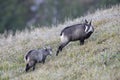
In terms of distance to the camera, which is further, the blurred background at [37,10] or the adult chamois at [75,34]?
the blurred background at [37,10]

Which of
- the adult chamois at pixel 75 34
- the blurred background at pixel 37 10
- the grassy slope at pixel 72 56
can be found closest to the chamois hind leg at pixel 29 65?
the grassy slope at pixel 72 56

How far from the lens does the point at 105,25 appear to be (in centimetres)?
1762

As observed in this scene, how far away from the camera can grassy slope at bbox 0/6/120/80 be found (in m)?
13.7

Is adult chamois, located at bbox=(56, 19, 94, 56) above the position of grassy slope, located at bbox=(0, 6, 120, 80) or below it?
above

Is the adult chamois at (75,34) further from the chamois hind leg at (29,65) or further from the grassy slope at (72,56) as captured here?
the chamois hind leg at (29,65)

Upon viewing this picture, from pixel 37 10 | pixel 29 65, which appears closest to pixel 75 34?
pixel 29 65

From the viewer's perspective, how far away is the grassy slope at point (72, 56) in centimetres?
1366

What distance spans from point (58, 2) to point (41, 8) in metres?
3.45

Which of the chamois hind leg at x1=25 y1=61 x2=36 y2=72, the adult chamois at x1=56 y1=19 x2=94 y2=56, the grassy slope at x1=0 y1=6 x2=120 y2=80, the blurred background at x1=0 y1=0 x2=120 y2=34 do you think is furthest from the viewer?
the blurred background at x1=0 y1=0 x2=120 y2=34

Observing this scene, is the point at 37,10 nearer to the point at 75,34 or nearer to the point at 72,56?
the point at 75,34

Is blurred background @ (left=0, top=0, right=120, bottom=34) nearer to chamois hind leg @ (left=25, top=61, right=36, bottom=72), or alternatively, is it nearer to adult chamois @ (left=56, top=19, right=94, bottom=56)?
adult chamois @ (left=56, top=19, right=94, bottom=56)

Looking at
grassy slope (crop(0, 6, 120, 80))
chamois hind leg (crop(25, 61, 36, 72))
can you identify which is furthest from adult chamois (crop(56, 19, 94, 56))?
chamois hind leg (crop(25, 61, 36, 72))

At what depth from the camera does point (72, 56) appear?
50.3ft

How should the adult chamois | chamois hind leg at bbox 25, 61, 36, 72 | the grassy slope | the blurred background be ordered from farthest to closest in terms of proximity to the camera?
the blurred background → the adult chamois → chamois hind leg at bbox 25, 61, 36, 72 → the grassy slope
